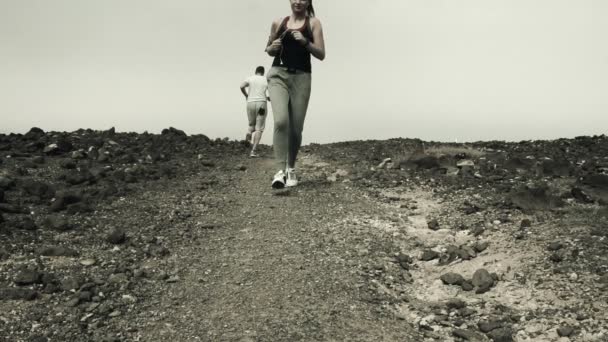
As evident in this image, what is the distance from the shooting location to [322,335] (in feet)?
12.9

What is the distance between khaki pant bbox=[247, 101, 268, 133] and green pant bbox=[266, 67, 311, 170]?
442 centimetres

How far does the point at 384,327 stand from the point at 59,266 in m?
2.67

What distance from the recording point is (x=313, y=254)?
5312 millimetres

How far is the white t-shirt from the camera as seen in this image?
39.2ft

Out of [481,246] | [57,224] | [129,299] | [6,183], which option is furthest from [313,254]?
[6,183]

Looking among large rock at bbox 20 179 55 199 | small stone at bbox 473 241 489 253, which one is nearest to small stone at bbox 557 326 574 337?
small stone at bbox 473 241 489 253

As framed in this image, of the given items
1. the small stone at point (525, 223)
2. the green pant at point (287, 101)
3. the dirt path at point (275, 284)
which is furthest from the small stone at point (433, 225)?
the green pant at point (287, 101)

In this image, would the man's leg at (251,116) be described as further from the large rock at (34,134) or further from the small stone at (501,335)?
the small stone at (501,335)

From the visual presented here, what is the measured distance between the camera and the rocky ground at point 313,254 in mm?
4141

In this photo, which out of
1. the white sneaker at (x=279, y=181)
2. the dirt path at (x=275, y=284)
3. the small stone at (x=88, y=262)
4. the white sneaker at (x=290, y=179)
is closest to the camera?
the dirt path at (x=275, y=284)

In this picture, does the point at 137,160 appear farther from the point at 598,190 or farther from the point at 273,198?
the point at 598,190

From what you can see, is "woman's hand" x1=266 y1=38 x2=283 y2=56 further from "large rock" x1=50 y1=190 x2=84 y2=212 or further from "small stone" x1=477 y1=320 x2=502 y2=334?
"small stone" x1=477 y1=320 x2=502 y2=334

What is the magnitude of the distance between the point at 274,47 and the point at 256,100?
4806 mm

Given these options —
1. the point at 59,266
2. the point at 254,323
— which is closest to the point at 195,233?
the point at 59,266
